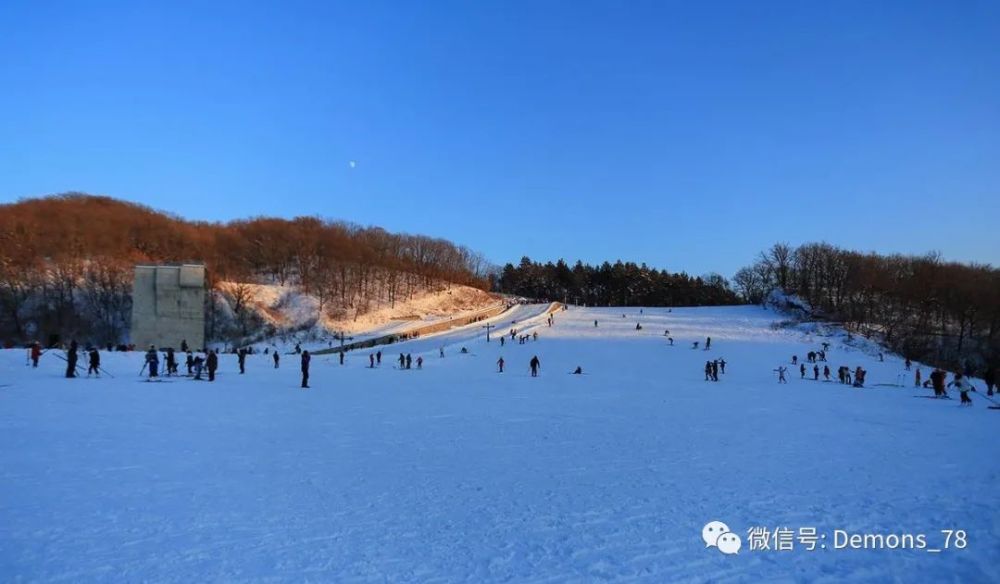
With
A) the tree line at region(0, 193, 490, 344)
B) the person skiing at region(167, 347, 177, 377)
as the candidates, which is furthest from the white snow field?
the tree line at region(0, 193, 490, 344)

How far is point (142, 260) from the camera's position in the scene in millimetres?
74312

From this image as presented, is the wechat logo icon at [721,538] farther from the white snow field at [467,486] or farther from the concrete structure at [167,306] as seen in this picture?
the concrete structure at [167,306]

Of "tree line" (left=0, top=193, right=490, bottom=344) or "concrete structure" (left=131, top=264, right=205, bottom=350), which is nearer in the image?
"concrete structure" (left=131, top=264, right=205, bottom=350)

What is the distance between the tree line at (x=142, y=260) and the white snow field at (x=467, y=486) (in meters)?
54.9

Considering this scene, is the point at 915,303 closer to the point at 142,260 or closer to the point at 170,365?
the point at 170,365

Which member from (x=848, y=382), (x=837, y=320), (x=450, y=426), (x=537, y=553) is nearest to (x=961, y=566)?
(x=537, y=553)

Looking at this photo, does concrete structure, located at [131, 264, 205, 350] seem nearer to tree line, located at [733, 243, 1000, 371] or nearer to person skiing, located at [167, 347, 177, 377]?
person skiing, located at [167, 347, 177, 377]

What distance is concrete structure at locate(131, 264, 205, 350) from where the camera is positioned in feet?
174

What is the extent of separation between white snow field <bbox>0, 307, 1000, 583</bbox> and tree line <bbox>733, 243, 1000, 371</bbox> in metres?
43.6

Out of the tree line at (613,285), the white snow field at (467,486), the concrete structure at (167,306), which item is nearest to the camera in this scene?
the white snow field at (467,486)

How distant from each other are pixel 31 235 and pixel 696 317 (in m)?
78.6

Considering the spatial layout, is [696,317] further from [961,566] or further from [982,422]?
[961,566]

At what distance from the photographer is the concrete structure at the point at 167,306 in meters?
53.0

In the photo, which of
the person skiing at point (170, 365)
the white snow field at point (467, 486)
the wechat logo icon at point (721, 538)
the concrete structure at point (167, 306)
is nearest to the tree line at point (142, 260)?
the concrete structure at point (167, 306)
